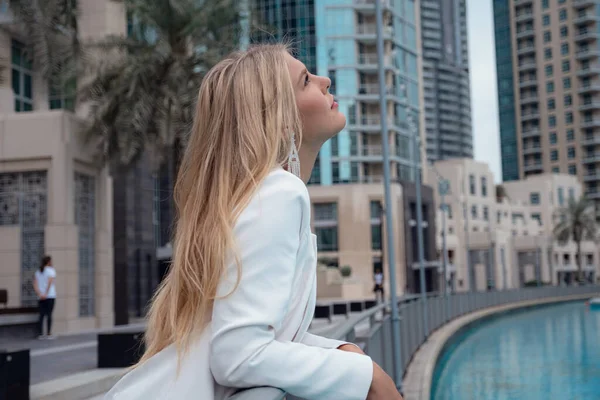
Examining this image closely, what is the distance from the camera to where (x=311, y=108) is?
5.62 ft

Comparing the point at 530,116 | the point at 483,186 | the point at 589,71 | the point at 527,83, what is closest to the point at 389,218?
the point at 483,186

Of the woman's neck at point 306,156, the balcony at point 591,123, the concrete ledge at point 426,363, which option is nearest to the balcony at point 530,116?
the balcony at point 591,123

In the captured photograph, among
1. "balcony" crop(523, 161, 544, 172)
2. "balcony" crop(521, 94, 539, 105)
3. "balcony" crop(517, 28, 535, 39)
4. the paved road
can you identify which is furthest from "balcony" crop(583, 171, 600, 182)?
the paved road

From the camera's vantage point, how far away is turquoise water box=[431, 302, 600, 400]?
43.9 feet

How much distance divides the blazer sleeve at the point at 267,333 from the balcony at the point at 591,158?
112m

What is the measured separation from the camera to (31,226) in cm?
2067

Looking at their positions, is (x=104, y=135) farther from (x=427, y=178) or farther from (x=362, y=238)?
(x=427, y=178)

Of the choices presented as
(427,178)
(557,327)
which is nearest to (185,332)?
(557,327)

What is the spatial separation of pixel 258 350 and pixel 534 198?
9971 cm

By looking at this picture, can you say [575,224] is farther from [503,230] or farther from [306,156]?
[306,156]

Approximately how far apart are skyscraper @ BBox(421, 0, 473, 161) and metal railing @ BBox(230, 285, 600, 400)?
12512 centimetres

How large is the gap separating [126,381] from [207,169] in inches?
17.4

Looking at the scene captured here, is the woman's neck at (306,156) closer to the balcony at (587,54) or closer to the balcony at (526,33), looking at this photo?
the balcony at (587,54)

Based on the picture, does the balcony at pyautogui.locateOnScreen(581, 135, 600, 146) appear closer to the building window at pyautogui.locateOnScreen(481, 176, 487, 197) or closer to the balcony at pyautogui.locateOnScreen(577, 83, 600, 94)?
the balcony at pyautogui.locateOnScreen(577, 83, 600, 94)
